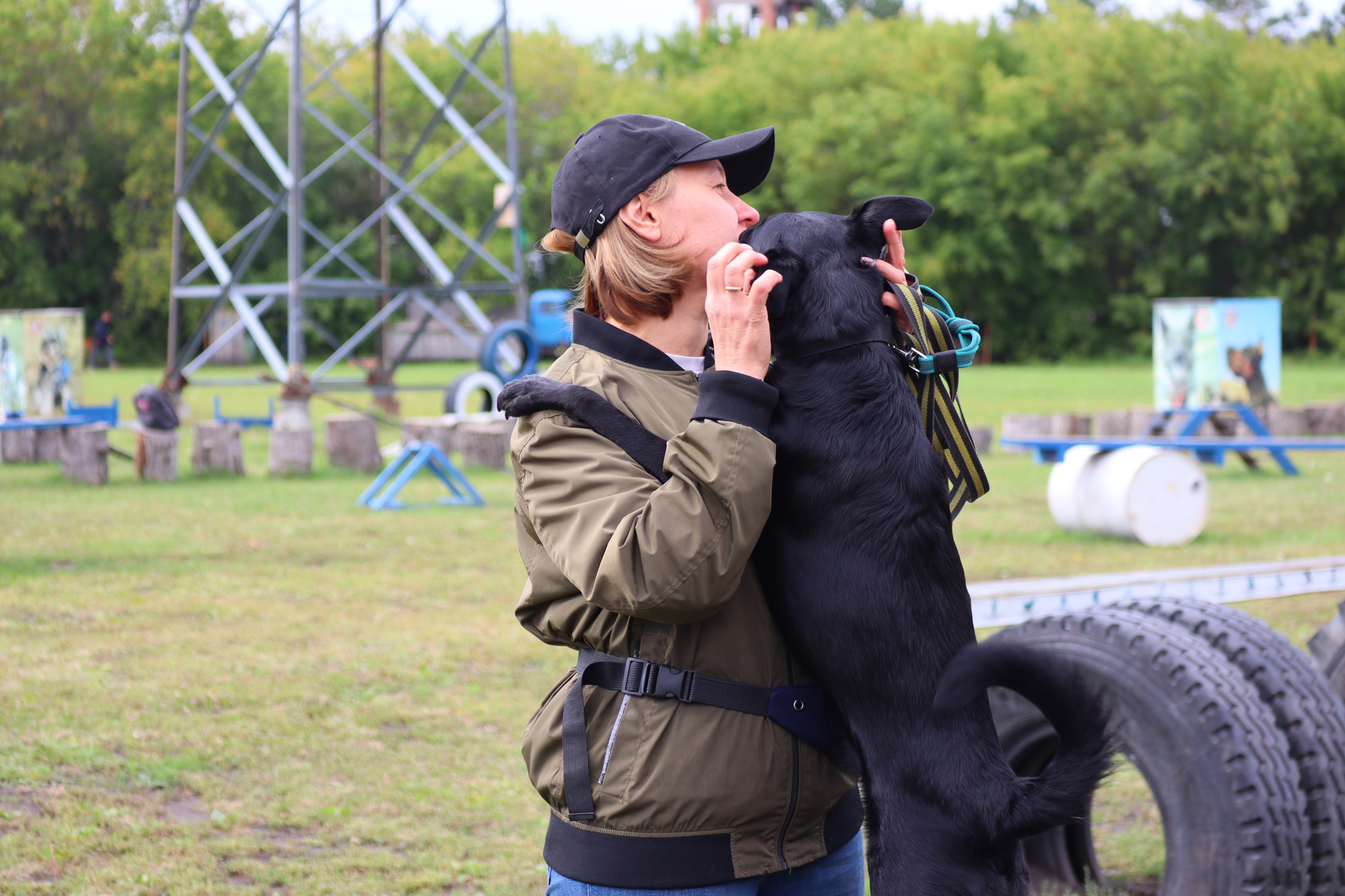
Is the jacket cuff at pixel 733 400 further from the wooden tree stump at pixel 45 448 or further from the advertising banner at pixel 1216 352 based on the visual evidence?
the wooden tree stump at pixel 45 448

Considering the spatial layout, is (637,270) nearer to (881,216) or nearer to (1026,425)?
(881,216)

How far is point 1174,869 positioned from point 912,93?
41.1 m

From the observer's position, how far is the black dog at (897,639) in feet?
5.65

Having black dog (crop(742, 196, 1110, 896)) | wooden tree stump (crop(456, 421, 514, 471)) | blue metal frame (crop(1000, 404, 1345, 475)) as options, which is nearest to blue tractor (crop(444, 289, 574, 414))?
wooden tree stump (crop(456, 421, 514, 471))

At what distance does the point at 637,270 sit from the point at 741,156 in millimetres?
260

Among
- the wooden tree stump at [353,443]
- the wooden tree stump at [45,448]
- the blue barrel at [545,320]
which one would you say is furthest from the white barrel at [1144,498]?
the blue barrel at [545,320]

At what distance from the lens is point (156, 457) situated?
11.9m

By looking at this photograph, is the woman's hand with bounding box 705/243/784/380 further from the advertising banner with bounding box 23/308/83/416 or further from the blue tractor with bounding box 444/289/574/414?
the blue tractor with bounding box 444/289/574/414

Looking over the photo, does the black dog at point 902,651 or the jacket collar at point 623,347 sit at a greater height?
the jacket collar at point 623,347

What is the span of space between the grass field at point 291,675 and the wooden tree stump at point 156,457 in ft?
2.31

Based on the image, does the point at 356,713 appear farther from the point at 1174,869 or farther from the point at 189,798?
the point at 1174,869

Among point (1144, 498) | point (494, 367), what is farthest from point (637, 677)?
point (494, 367)

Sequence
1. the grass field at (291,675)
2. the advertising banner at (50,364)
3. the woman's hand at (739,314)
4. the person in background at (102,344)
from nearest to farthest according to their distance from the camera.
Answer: the woman's hand at (739,314) → the grass field at (291,675) → the advertising banner at (50,364) → the person in background at (102,344)

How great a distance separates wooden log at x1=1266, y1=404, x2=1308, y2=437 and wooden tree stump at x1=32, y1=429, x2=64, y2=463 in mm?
14270
